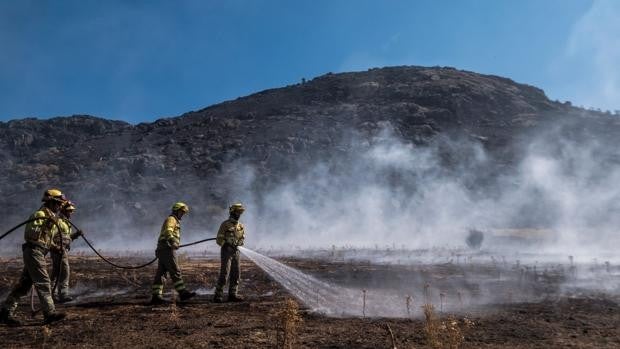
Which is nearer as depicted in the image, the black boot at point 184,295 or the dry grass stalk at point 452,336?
the dry grass stalk at point 452,336

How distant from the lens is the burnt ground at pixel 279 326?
17.8ft

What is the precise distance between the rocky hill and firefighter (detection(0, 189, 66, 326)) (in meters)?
31.0

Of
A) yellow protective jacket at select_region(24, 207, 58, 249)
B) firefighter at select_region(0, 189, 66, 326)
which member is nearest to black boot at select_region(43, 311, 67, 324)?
firefighter at select_region(0, 189, 66, 326)

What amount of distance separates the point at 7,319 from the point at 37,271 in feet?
2.61

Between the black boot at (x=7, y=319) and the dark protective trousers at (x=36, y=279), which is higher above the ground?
the dark protective trousers at (x=36, y=279)

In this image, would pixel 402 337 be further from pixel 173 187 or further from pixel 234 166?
pixel 234 166

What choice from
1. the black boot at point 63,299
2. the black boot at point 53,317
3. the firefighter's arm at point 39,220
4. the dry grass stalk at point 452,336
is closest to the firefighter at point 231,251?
the black boot at point 53,317

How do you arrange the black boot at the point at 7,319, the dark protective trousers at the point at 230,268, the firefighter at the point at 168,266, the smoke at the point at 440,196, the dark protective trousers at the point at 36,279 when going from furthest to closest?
the smoke at the point at 440,196 < the dark protective trousers at the point at 230,268 < the firefighter at the point at 168,266 < the black boot at the point at 7,319 < the dark protective trousers at the point at 36,279

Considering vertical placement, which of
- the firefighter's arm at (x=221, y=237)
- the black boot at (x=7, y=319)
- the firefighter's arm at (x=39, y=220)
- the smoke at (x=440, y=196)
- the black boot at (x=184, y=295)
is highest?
the smoke at (x=440, y=196)

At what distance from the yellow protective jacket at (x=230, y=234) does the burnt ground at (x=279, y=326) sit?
1064 millimetres

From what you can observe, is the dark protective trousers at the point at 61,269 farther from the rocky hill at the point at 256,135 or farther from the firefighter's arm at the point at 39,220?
the rocky hill at the point at 256,135

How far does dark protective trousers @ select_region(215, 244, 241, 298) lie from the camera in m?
8.39

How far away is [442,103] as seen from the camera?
63.9 m

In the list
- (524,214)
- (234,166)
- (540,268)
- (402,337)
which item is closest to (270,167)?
(234,166)
